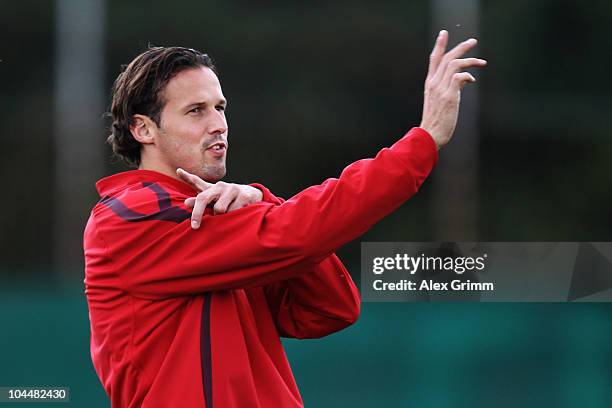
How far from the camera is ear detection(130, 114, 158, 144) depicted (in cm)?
201

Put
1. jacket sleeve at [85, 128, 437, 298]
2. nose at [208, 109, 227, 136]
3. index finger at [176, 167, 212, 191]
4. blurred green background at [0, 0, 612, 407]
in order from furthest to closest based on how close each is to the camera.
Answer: blurred green background at [0, 0, 612, 407]
nose at [208, 109, 227, 136]
index finger at [176, 167, 212, 191]
jacket sleeve at [85, 128, 437, 298]

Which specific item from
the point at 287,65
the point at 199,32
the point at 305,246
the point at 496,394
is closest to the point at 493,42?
the point at 287,65

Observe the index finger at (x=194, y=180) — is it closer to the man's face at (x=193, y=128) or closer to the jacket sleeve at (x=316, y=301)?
the man's face at (x=193, y=128)

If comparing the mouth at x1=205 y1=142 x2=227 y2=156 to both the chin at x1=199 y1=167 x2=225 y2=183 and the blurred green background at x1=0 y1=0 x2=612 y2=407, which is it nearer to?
the chin at x1=199 y1=167 x2=225 y2=183

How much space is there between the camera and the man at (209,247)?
66.1 inches

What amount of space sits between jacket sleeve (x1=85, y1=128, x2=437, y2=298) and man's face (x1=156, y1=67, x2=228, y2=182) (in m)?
0.24

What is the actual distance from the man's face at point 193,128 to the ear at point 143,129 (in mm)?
24

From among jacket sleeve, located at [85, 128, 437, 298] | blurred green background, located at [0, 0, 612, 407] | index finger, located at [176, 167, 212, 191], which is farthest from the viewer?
blurred green background, located at [0, 0, 612, 407]

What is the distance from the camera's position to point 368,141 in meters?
3.28

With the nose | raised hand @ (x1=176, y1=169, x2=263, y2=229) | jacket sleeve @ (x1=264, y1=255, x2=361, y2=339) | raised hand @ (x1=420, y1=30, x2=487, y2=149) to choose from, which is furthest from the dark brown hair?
raised hand @ (x1=420, y1=30, x2=487, y2=149)

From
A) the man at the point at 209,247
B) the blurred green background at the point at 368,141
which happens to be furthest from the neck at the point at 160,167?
A: the blurred green background at the point at 368,141

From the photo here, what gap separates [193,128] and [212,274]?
0.39 meters

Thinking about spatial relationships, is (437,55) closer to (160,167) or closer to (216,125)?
(216,125)

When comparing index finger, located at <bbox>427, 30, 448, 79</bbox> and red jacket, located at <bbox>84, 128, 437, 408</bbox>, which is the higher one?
index finger, located at <bbox>427, 30, 448, 79</bbox>
